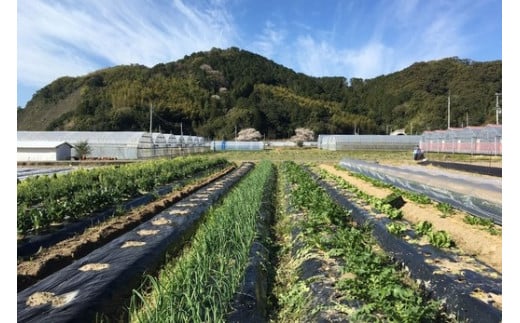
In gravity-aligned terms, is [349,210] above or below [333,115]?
below

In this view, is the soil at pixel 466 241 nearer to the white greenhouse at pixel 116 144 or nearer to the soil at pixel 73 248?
the soil at pixel 73 248

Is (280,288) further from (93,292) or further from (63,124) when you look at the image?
(63,124)

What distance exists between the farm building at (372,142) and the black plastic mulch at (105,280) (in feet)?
124

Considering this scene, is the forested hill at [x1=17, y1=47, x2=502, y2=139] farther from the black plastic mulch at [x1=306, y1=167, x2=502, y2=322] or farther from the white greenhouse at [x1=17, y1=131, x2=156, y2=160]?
the black plastic mulch at [x1=306, y1=167, x2=502, y2=322]

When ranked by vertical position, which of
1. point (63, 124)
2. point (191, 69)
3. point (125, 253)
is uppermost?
point (191, 69)

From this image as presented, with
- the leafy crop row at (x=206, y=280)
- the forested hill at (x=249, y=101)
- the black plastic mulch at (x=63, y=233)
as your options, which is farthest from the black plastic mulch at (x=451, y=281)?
the forested hill at (x=249, y=101)

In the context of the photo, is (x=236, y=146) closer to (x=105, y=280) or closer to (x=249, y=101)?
(x=249, y=101)

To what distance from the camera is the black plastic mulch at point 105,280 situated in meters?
3.03

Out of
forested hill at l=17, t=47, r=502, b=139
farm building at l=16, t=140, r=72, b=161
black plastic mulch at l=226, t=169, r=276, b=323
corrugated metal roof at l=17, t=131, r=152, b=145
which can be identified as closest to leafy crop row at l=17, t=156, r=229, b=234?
black plastic mulch at l=226, t=169, r=276, b=323

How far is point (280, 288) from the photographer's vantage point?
163 inches

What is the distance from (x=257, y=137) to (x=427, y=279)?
60.5 meters

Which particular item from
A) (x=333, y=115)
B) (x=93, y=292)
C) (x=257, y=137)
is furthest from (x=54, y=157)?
(x=333, y=115)

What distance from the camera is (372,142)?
43.1m

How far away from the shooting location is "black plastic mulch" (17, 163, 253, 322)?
9.93ft
